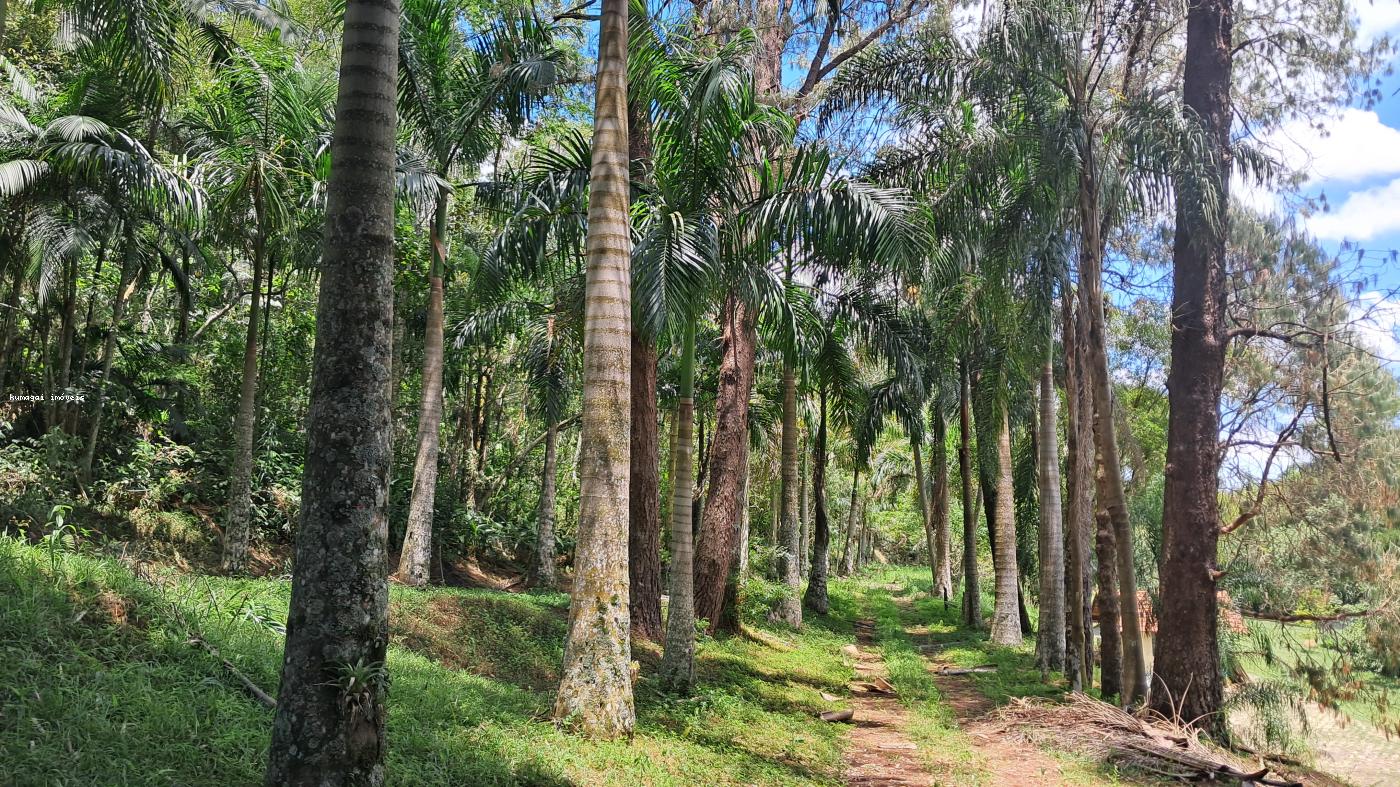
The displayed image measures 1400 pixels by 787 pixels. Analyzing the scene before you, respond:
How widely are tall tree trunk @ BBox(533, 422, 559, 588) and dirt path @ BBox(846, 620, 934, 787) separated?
24.5 ft

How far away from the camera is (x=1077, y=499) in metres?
13.4

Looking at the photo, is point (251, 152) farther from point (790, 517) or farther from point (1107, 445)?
point (790, 517)

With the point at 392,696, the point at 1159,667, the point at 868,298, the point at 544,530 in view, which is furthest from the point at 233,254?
the point at 1159,667

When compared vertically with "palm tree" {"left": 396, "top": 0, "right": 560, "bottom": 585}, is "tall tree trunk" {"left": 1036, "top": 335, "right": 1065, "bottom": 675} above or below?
below

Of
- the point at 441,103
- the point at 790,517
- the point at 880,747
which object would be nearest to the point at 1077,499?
the point at 880,747

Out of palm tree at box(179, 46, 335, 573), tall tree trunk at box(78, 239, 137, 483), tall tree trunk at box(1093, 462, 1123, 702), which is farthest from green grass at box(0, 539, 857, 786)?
tall tree trunk at box(78, 239, 137, 483)

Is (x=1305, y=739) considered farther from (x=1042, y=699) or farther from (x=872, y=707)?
(x=872, y=707)

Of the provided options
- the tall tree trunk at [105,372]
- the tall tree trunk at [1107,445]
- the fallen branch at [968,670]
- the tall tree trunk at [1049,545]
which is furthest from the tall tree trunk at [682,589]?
the tall tree trunk at [105,372]

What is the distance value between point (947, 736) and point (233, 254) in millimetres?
17303

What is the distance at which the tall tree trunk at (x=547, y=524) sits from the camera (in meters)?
18.9

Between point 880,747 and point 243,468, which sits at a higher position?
point 243,468

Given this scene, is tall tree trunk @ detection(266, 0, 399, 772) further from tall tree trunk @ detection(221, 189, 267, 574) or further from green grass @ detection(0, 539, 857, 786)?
tall tree trunk @ detection(221, 189, 267, 574)

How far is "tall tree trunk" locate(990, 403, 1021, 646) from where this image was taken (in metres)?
19.0

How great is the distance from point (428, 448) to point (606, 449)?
6618 mm
